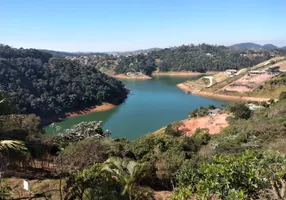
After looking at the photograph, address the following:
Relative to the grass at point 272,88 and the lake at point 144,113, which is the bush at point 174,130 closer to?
the lake at point 144,113

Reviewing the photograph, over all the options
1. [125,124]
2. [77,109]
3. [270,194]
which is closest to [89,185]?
[270,194]

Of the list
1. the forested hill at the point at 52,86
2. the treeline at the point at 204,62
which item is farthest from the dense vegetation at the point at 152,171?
the treeline at the point at 204,62

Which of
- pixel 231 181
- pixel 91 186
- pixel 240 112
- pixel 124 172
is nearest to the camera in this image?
pixel 231 181

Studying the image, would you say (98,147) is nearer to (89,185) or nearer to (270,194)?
(89,185)

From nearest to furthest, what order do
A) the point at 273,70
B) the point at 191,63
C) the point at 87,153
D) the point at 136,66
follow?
the point at 87,153 → the point at 273,70 → the point at 136,66 → the point at 191,63

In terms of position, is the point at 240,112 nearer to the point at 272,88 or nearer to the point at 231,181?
the point at 231,181

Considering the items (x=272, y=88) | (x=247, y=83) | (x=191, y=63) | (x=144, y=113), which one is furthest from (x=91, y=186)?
(x=191, y=63)
